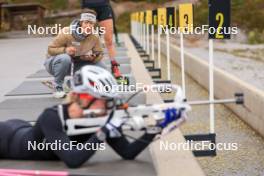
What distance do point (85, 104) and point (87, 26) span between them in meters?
1.92

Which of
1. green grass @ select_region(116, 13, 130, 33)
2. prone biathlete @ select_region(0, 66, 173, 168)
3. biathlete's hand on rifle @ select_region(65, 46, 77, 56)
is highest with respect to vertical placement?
biathlete's hand on rifle @ select_region(65, 46, 77, 56)

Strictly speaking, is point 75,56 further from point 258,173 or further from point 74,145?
point 74,145

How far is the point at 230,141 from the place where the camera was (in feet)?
20.3

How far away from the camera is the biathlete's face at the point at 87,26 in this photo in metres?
5.01

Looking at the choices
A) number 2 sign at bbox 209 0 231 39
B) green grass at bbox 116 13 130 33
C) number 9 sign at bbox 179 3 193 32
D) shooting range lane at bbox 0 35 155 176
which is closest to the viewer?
shooting range lane at bbox 0 35 155 176

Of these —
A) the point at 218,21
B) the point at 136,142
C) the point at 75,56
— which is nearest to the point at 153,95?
→ the point at 75,56

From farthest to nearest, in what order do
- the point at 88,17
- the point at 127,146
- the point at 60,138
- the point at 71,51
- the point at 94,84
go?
the point at 71,51 < the point at 88,17 < the point at 127,146 < the point at 60,138 < the point at 94,84

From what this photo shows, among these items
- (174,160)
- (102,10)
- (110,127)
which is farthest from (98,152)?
(102,10)

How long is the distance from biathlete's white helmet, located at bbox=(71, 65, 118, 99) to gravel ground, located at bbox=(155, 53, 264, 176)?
82.0 inches

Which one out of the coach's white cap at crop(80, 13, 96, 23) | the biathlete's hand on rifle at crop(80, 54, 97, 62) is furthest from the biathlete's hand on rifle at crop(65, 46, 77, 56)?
the coach's white cap at crop(80, 13, 96, 23)

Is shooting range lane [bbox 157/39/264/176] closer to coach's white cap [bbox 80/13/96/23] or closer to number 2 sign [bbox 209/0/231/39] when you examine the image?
number 2 sign [bbox 209/0/231/39]

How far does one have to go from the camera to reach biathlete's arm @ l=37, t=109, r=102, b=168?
339cm

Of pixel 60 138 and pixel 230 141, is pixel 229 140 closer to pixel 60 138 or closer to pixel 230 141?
pixel 230 141

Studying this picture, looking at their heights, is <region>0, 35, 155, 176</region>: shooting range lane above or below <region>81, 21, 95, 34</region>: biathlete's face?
below
